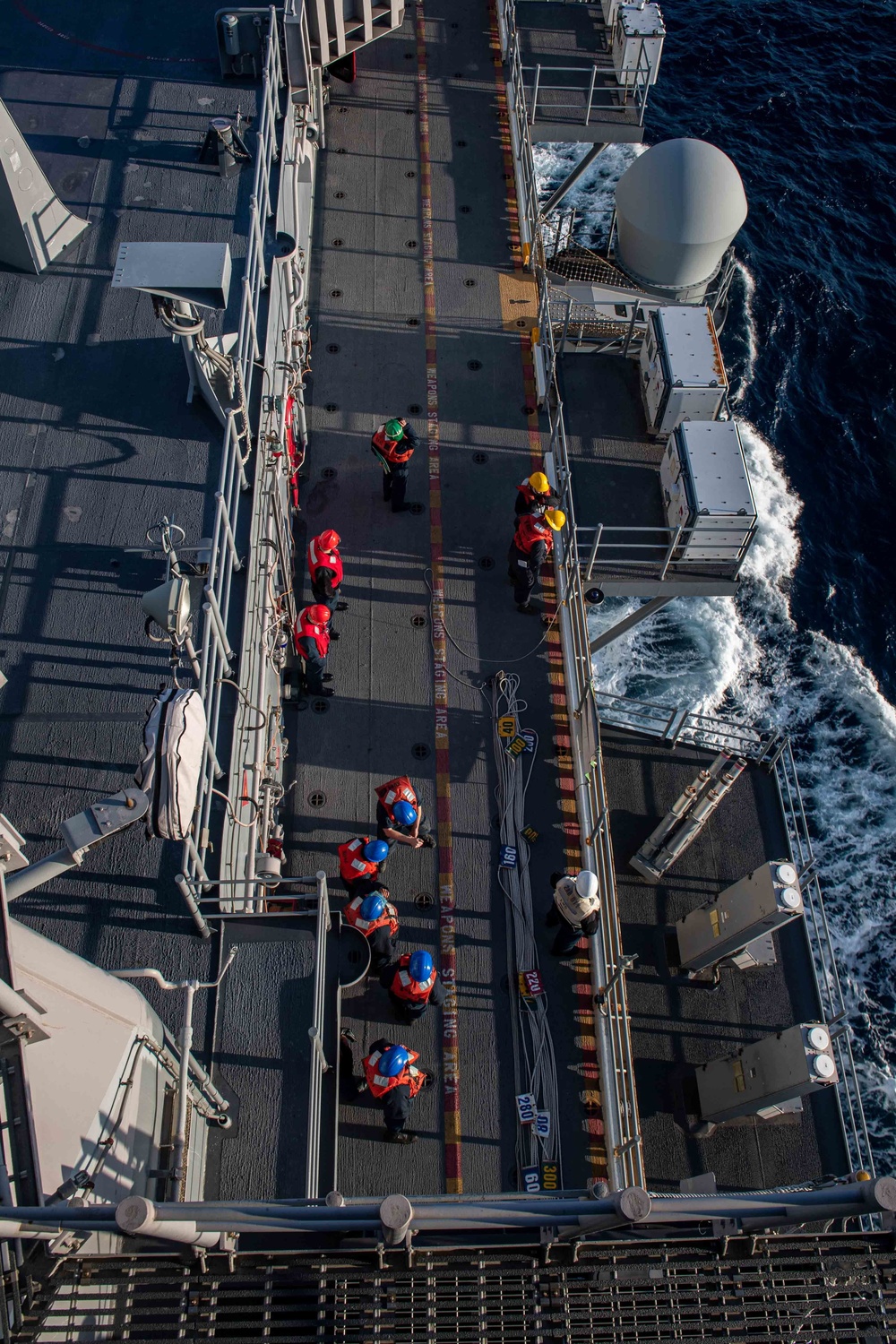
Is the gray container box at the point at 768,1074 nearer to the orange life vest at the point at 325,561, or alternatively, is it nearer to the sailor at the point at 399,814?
the sailor at the point at 399,814

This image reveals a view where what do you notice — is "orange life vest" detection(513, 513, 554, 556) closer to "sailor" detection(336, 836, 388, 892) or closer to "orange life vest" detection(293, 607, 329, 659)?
"orange life vest" detection(293, 607, 329, 659)

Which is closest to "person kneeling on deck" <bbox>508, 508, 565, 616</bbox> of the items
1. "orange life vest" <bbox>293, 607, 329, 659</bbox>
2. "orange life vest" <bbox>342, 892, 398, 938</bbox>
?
"orange life vest" <bbox>293, 607, 329, 659</bbox>

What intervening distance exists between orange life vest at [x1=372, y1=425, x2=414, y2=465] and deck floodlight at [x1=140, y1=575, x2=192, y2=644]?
617 cm

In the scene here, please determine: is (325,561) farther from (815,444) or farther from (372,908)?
(815,444)

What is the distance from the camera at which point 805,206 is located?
108ft

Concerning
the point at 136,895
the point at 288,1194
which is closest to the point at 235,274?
the point at 136,895

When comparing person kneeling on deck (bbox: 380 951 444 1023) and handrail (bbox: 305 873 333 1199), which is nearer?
handrail (bbox: 305 873 333 1199)

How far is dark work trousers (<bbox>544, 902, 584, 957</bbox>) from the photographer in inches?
483

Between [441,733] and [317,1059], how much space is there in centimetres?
560

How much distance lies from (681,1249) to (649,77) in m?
23.6

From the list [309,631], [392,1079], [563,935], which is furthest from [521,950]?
[309,631]

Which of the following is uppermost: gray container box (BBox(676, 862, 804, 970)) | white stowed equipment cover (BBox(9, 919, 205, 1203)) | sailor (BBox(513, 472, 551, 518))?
sailor (BBox(513, 472, 551, 518))

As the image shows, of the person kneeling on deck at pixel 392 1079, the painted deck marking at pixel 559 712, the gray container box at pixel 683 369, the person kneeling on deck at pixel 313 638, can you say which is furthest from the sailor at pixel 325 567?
the gray container box at pixel 683 369

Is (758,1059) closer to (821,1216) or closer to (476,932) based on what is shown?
(476,932)
